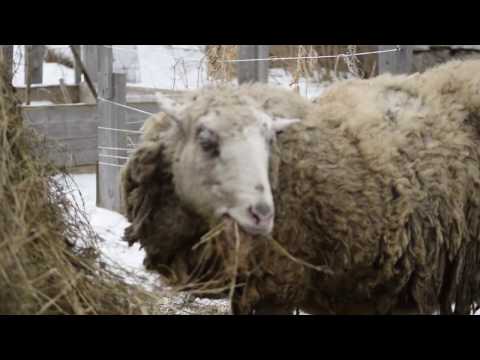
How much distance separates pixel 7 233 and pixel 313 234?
5.83 ft

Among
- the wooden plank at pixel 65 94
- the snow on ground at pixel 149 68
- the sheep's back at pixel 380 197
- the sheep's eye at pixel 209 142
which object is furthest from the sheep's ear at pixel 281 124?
the snow on ground at pixel 149 68

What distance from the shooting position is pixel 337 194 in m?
4.85

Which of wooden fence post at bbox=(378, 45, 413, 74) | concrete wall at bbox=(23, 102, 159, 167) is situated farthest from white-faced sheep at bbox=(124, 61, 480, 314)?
concrete wall at bbox=(23, 102, 159, 167)

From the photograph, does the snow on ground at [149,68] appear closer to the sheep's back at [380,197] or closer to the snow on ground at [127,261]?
the snow on ground at [127,261]

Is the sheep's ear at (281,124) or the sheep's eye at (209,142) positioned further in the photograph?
the sheep's ear at (281,124)

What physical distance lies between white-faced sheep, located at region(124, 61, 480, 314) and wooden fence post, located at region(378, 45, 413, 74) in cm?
164

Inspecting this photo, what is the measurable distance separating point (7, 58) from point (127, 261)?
2.10 metres

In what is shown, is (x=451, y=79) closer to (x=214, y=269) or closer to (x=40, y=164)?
(x=214, y=269)

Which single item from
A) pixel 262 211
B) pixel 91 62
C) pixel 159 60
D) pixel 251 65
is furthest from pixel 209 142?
pixel 159 60

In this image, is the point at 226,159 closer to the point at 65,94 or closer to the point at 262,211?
the point at 262,211

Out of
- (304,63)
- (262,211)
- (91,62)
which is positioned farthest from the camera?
(91,62)

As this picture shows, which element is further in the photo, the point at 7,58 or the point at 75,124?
the point at 75,124

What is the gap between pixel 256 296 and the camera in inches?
187

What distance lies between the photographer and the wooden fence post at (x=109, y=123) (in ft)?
27.7
